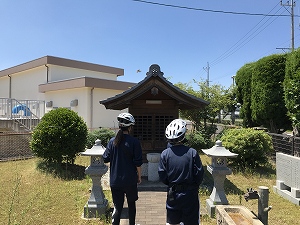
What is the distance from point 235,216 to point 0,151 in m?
10.3

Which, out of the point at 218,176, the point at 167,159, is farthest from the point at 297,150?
the point at 167,159

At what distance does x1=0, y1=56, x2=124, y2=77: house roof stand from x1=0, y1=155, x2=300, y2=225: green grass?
10611 mm

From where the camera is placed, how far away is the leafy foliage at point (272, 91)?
1181 cm

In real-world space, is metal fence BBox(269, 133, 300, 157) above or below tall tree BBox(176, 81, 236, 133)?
below

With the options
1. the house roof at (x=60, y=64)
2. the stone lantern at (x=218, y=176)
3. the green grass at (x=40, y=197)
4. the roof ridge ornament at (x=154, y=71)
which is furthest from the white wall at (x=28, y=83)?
the stone lantern at (x=218, y=176)

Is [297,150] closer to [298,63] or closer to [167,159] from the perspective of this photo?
[298,63]

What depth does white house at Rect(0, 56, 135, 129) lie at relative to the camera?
15766mm

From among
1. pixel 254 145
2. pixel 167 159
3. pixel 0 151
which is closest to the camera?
pixel 167 159

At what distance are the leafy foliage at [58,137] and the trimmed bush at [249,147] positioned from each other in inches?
229

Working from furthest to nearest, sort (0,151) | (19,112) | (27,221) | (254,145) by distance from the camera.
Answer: (19,112), (0,151), (254,145), (27,221)

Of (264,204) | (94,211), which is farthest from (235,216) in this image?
(94,211)

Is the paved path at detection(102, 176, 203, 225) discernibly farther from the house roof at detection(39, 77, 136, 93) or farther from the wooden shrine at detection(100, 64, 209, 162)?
the house roof at detection(39, 77, 136, 93)

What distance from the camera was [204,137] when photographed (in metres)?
14.8

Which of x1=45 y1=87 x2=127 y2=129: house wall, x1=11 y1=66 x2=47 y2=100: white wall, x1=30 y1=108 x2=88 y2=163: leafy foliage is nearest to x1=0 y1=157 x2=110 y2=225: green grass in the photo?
x1=30 y1=108 x2=88 y2=163: leafy foliage
